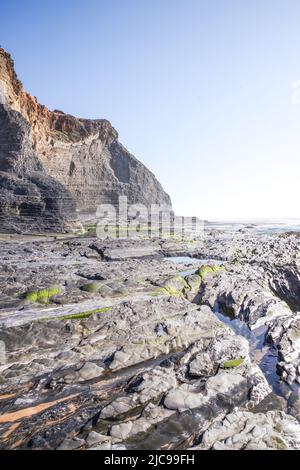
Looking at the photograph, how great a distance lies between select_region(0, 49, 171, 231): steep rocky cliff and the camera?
52062 mm

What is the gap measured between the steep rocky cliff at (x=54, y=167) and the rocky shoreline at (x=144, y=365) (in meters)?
36.3

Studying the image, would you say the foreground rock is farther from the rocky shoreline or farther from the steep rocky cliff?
the steep rocky cliff

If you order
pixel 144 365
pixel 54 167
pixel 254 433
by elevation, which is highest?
pixel 54 167

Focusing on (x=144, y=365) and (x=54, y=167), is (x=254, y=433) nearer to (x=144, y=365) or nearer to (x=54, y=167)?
(x=144, y=365)

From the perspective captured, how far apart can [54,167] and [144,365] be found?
266 ft

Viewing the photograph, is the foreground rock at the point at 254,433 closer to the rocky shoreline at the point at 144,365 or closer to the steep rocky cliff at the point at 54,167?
the rocky shoreline at the point at 144,365

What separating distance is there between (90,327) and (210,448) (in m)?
6.80

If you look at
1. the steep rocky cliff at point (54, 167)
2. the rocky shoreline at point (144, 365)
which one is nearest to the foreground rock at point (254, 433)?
the rocky shoreline at point (144, 365)

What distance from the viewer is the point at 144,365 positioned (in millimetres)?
9383

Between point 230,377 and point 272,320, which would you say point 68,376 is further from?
point 272,320

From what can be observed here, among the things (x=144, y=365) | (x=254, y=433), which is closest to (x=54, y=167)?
(x=144, y=365)

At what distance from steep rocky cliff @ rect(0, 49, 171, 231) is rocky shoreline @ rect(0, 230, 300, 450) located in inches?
1429

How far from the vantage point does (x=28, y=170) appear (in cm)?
5888

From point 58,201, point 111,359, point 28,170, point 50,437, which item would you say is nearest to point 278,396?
point 111,359
